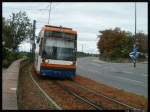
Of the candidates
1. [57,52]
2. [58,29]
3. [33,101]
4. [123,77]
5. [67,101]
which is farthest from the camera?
[123,77]

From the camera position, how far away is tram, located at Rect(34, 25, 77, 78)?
89.8ft

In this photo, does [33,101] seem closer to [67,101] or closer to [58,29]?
[67,101]

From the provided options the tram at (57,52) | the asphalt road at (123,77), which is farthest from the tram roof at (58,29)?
the asphalt road at (123,77)

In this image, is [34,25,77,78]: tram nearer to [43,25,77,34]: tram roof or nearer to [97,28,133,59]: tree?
[43,25,77,34]: tram roof

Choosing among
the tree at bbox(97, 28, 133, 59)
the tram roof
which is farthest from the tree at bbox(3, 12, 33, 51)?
the tram roof

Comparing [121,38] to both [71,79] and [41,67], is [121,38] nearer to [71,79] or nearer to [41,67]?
[71,79]

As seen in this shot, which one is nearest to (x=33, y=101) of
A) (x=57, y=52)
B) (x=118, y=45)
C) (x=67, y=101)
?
(x=67, y=101)

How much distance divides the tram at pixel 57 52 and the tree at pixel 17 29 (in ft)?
98.8

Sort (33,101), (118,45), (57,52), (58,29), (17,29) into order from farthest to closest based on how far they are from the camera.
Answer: (17,29)
(118,45)
(58,29)
(57,52)
(33,101)

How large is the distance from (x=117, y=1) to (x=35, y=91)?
1110cm

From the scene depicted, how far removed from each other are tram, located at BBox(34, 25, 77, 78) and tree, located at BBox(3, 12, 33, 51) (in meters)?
30.1

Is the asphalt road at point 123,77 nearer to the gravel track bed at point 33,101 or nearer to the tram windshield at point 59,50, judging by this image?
the tram windshield at point 59,50

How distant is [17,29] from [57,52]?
44.0m

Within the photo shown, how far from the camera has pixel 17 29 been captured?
70.6 m
